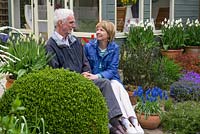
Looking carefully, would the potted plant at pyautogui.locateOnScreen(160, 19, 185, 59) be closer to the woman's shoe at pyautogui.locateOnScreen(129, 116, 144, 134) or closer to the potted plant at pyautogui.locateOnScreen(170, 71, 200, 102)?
the potted plant at pyautogui.locateOnScreen(170, 71, 200, 102)

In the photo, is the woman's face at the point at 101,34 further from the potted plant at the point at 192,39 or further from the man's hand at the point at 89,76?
the potted plant at the point at 192,39

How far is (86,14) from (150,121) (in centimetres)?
423

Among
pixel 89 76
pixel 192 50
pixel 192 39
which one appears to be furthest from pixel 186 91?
pixel 192 39

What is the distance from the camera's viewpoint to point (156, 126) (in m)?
4.35

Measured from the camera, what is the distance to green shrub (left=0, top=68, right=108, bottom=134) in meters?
2.93

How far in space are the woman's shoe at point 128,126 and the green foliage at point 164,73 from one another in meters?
1.91

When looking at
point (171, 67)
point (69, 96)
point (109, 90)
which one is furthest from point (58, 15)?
point (171, 67)

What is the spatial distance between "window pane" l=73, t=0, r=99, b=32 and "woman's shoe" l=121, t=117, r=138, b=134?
4.26m

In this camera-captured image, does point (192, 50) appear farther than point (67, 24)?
Yes

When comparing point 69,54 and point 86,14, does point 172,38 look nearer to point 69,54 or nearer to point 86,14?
point 86,14

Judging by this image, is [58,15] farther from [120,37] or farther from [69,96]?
[120,37]

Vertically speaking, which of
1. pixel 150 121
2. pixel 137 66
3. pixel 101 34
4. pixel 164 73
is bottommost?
pixel 150 121

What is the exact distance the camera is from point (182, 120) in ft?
13.8

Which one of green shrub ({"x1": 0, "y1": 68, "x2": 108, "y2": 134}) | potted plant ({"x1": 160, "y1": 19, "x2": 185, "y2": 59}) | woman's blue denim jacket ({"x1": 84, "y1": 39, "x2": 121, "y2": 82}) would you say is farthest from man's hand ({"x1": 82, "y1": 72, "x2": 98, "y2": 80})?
potted plant ({"x1": 160, "y1": 19, "x2": 185, "y2": 59})
